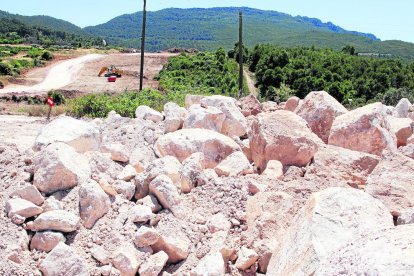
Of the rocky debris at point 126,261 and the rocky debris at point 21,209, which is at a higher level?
the rocky debris at point 21,209

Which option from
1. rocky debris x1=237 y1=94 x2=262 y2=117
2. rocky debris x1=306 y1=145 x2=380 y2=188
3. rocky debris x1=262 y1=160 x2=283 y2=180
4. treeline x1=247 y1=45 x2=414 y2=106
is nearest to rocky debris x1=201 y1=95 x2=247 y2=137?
rocky debris x1=237 y1=94 x2=262 y2=117

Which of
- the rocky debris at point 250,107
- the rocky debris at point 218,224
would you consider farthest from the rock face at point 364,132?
the rocky debris at point 218,224

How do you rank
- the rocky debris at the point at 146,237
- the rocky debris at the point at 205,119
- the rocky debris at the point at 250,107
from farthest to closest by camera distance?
the rocky debris at the point at 250,107 → the rocky debris at the point at 205,119 → the rocky debris at the point at 146,237

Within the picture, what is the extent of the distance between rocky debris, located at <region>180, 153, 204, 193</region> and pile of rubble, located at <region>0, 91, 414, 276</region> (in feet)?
0.04

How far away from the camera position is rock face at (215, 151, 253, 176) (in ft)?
20.3

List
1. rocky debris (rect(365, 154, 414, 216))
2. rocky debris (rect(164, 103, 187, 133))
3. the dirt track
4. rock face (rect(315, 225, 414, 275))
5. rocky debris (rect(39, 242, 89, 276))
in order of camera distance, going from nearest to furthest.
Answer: rock face (rect(315, 225, 414, 275)) < rocky debris (rect(39, 242, 89, 276)) < rocky debris (rect(365, 154, 414, 216)) < rocky debris (rect(164, 103, 187, 133)) < the dirt track

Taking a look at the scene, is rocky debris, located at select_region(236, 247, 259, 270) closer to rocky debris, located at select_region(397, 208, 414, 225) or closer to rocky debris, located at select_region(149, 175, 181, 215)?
rocky debris, located at select_region(149, 175, 181, 215)

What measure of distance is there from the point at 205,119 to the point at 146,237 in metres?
3.25

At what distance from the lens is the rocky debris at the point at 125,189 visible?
17.8ft

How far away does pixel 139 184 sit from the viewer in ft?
18.1

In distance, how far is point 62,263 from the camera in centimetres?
445

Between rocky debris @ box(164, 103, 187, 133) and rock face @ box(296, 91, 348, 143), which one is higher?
rock face @ box(296, 91, 348, 143)

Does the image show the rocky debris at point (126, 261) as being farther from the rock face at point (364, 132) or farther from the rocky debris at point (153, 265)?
the rock face at point (364, 132)

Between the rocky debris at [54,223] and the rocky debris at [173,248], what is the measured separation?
817 millimetres
